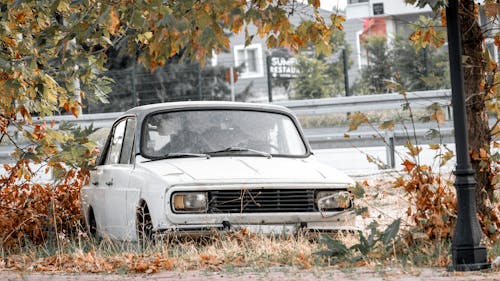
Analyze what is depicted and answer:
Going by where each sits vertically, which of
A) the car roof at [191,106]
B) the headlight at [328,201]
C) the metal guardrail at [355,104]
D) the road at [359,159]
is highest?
the metal guardrail at [355,104]

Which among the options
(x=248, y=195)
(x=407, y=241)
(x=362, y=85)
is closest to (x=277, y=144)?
(x=248, y=195)

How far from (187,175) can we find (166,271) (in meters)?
1.56

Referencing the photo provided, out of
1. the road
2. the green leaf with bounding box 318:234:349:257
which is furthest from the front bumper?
the road

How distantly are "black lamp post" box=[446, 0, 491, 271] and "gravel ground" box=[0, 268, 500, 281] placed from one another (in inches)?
6.8

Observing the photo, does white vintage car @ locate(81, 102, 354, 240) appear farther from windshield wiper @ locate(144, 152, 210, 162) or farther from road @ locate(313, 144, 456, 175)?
road @ locate(313, 144, 456, 175)

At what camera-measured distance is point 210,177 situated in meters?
10.0

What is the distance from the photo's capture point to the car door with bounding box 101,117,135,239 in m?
11.0

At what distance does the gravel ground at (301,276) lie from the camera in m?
7.53

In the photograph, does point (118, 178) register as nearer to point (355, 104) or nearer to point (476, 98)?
point (476, 98)

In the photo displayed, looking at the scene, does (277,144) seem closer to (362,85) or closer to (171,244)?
(171,244)

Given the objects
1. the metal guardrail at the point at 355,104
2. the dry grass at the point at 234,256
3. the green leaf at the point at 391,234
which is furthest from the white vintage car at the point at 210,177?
the metal guardrail at the point at 355,104

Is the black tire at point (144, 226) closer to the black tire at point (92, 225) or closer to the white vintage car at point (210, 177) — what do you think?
the white vintage car at point (210, 177)

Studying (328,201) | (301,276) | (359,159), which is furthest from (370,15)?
(301,276)

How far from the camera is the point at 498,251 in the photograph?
340 inches
